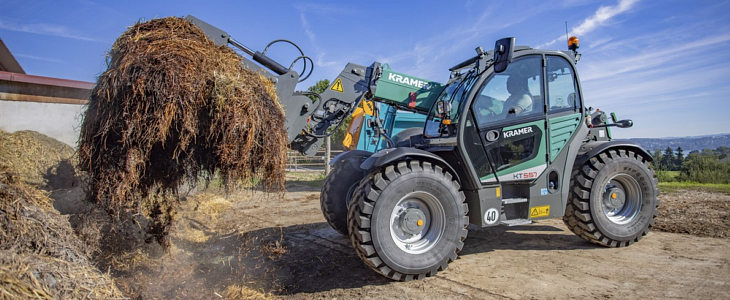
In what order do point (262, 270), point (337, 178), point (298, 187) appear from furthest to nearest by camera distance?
point (298, 187) → point (337, 178) → point (262, 270)

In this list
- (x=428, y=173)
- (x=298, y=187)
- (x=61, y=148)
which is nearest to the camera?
(x=428, y=173)

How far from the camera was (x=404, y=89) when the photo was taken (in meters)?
5.31

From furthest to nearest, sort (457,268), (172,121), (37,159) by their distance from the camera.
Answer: (37,159), (457,268), (172,121)

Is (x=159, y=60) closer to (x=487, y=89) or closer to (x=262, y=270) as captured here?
(x=262, y=270)

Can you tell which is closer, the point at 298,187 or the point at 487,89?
the point at 487,89

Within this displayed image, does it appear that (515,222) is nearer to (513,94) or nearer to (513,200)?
(513,200)

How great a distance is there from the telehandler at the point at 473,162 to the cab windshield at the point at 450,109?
0.02 m

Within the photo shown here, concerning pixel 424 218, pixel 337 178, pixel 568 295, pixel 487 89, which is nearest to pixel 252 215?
pixel 337 178

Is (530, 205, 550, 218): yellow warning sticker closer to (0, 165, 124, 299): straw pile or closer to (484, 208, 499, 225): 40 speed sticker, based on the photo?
(484, 208, 499, 225): 40 speed sticker

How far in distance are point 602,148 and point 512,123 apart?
4.19 feet

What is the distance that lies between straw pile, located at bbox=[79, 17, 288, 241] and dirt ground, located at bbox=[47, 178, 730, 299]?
84cm

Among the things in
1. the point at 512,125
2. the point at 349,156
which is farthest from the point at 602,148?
A: the point at 349,156

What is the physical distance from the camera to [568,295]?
362 centimetres

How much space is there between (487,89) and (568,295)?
228cm
